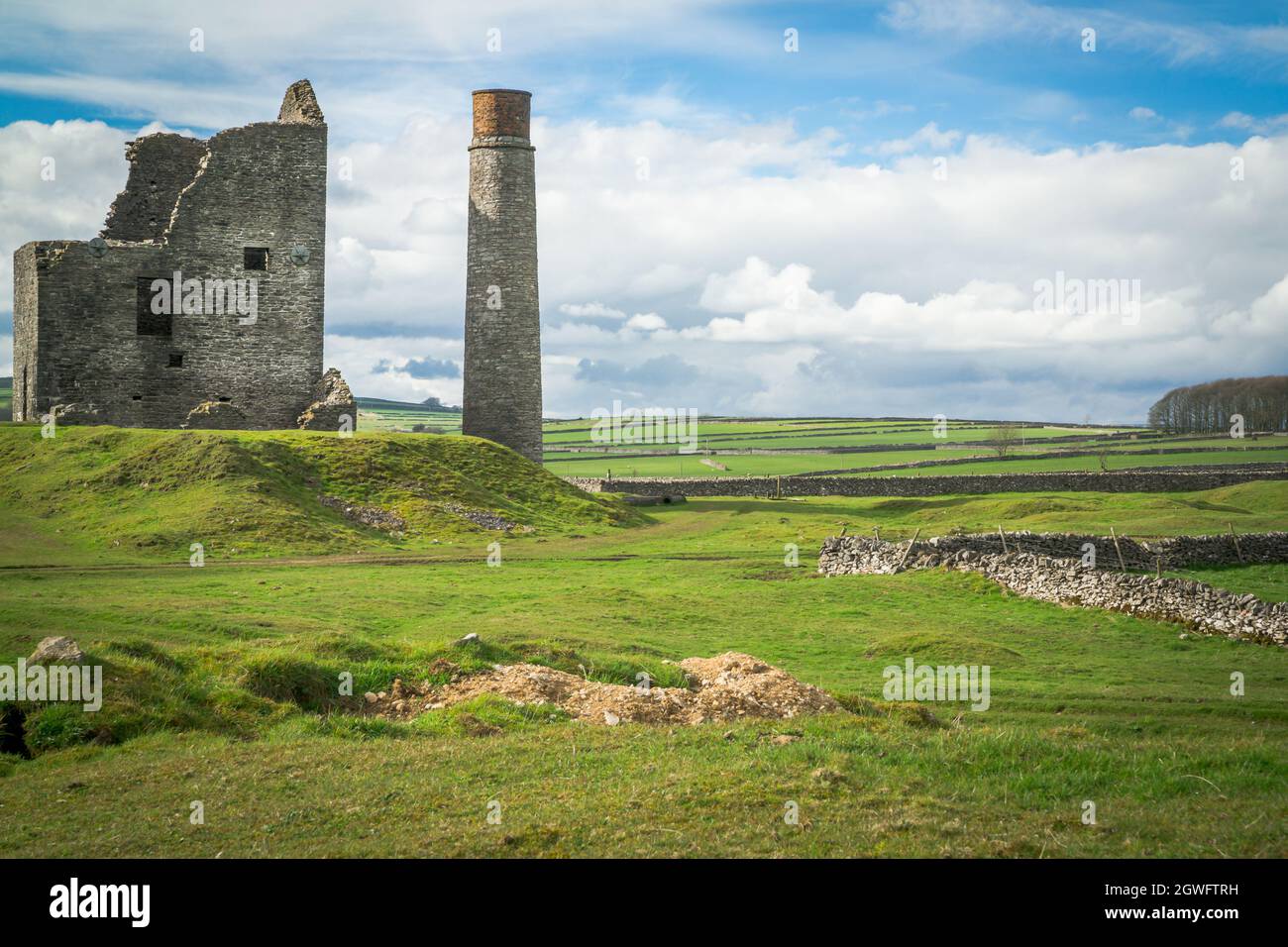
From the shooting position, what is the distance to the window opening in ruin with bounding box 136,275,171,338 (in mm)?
50281

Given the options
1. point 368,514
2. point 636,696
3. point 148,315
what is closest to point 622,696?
point 636,696

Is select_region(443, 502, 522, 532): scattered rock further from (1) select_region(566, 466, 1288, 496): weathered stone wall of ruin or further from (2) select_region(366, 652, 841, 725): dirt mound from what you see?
(1) select_region(566, 466, 1288, 496): weathered stone wall of ruin

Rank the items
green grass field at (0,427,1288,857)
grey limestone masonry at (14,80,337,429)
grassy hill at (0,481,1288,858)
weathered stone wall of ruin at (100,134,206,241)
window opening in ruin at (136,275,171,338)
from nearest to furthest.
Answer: grassy hill at (0,481,1288,858) → green grass field at (0,427,1288,857) → grey limestone masonry at (14,80,337,429) → window opening in ruin at (136,275,171,338) → weathered stone wall of ruin at (100,134,206,241)

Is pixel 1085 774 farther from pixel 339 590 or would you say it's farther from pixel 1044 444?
pixel 1044 444

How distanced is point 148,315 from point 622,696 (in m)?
41.5

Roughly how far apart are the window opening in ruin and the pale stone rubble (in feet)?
101

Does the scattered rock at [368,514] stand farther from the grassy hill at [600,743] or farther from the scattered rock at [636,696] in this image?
the scattered rock at [636,696]

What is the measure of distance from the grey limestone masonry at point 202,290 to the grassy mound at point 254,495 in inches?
236

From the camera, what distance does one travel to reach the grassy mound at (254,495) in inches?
1340

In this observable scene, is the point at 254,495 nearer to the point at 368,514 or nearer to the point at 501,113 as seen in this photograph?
the point at 368,514

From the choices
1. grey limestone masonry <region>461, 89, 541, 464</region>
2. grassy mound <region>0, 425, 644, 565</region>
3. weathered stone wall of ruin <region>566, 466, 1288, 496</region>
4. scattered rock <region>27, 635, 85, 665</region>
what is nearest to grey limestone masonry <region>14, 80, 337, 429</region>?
grassy mound <region>0, 425, 644, 565</region>

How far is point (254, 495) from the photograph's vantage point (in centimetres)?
3794

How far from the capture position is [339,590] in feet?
90.2
